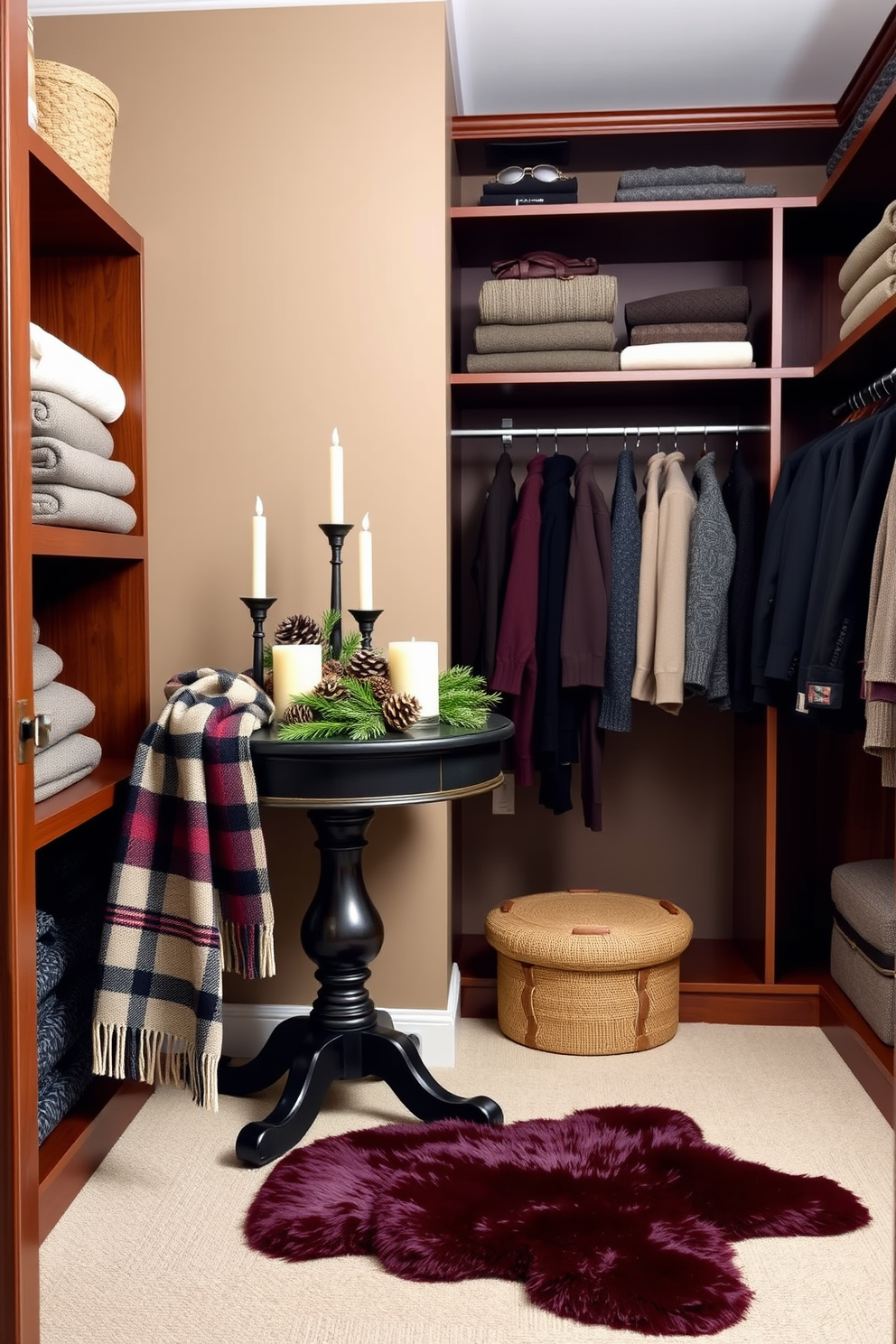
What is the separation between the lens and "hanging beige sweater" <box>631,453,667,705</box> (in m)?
2.86

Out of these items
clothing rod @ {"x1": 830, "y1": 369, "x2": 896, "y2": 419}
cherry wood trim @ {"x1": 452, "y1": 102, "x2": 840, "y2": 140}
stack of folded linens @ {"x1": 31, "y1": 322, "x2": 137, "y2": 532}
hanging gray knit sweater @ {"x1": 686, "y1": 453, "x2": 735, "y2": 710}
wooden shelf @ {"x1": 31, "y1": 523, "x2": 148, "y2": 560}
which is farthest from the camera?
cherry wood trim @ {"x1": 452, "y1": 102, "x2": 840, "y2": 140}

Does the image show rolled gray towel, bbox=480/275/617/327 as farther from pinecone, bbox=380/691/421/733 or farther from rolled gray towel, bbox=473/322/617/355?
pinecone, bbox=380/691/421/733

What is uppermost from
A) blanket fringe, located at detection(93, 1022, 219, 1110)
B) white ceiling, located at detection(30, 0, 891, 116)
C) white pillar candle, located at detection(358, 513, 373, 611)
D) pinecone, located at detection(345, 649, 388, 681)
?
white ceiling, located at detection(30, 0, 891, 116)

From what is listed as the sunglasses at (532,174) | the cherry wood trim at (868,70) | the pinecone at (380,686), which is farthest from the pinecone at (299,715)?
the cherry wood trim at (868,70)

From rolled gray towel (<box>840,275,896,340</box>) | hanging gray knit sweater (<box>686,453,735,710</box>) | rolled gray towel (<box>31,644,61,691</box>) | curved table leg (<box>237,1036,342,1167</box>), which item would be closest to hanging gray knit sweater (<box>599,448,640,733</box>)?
hanging gray knit sweater (<box>686,453,735,710</box>)

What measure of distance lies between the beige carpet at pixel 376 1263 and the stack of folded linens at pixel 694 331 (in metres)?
1.68

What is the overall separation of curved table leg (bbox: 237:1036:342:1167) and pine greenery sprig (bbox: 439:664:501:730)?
678 millimetres

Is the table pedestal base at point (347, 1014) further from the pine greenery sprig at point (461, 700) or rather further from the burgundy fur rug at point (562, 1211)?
the pine greenery sprig at point (461, 700)

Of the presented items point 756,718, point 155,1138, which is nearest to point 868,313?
point 756,718

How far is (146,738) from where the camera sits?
6.78ft

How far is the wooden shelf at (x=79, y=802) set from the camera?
73.1 inches

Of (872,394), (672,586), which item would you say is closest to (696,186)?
(872,394)

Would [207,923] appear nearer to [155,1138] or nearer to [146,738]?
[146,738]

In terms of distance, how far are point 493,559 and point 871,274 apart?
109cm
